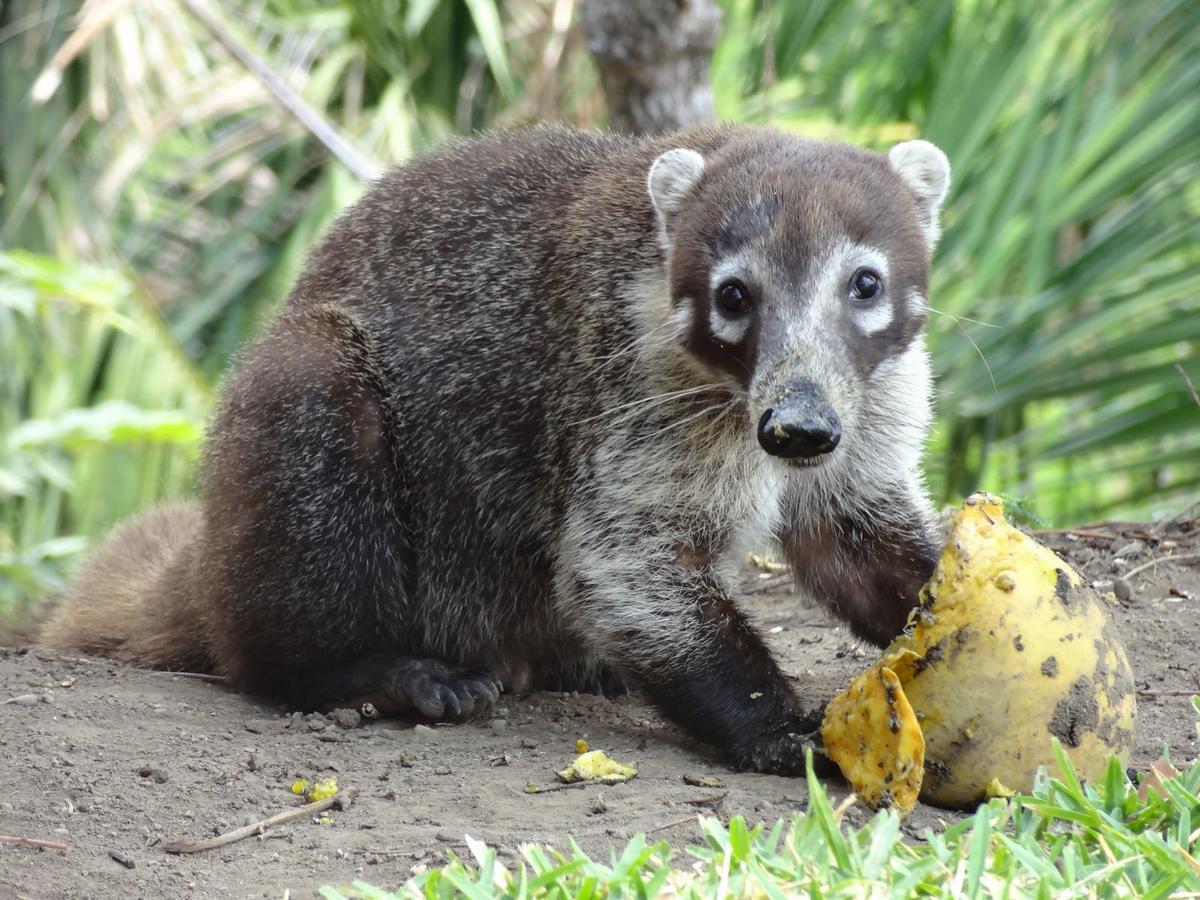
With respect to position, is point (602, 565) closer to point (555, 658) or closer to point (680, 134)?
point (555, 658)

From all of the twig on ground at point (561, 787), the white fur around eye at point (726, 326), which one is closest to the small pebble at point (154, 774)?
the twig on ground at point (561, 787)

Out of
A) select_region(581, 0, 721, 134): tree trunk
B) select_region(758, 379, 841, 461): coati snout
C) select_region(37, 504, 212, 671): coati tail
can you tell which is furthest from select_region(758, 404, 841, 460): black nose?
select_region(581, 0, 721, 134): tree trunk

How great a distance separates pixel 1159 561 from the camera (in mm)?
5488

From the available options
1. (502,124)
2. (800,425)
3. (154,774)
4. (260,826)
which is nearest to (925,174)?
(800,425)

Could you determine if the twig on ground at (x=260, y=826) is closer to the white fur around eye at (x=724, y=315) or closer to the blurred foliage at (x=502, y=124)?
the white fur around eye at (x=724, y=315)

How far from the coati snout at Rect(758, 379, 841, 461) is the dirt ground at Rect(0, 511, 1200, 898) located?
935mm

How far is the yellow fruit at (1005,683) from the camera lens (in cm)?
366

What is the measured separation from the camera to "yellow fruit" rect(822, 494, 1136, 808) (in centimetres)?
366

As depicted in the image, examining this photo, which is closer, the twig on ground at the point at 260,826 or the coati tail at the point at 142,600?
the twig on ground at the point at 260,826

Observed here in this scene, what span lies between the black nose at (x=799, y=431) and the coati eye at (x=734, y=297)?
52 cm

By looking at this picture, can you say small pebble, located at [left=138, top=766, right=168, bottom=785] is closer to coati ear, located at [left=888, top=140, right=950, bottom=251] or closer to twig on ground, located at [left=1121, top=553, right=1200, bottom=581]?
coati ear, located at [left=888, top=140, right=950, bottom=251]

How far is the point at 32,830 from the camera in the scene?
Answer: 370cm

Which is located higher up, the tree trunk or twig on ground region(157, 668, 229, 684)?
the tree trunk

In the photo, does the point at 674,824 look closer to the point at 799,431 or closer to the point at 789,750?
the point at 789,750
